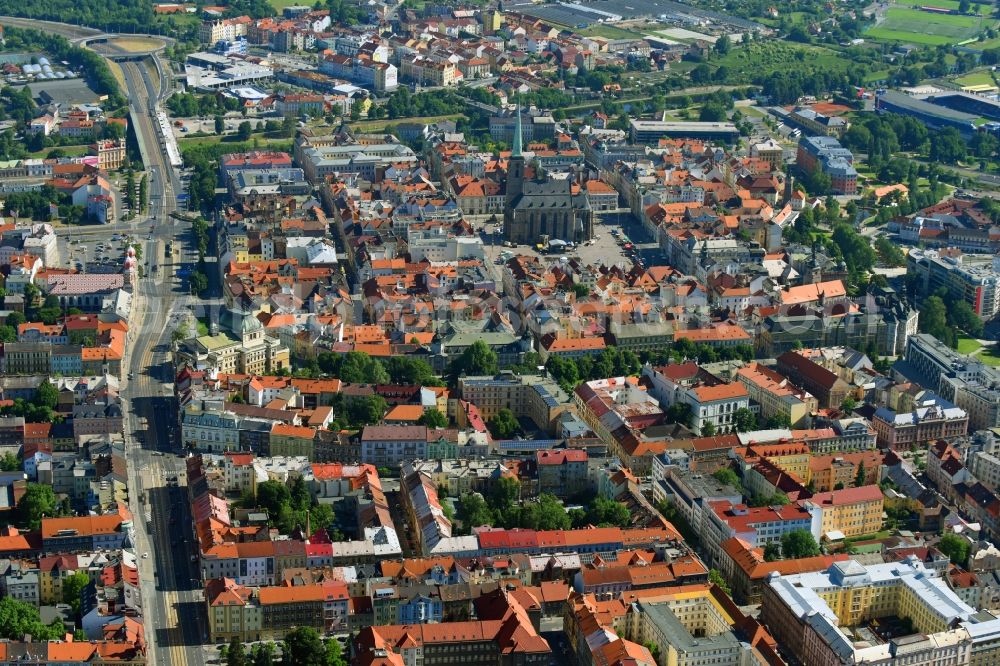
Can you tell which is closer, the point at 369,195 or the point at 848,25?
the point at 369,195

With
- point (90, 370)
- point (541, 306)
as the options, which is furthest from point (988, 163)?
point (90, 370)

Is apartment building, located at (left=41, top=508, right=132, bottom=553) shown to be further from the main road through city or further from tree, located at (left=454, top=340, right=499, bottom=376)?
tree, located at (left=454, top=340, right=499, bottom=376)

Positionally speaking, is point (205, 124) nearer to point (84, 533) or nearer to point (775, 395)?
point (775, 395)

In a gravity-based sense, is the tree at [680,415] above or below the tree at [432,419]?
below

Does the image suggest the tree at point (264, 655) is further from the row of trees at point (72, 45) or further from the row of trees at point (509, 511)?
the row of trees at point (72, 45)

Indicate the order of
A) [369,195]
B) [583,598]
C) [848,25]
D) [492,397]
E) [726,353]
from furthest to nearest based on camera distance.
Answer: [848,25]
[369,195]
[726,353]
[492,397]
[583,598]

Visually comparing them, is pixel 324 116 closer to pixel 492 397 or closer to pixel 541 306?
pixel 541 306

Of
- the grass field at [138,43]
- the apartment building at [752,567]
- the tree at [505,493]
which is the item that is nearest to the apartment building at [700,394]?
the tree at [505,493]
